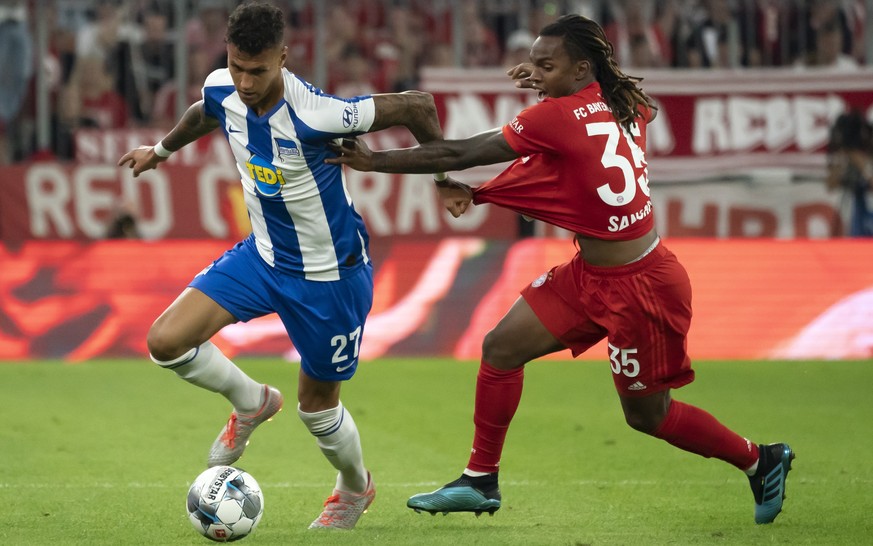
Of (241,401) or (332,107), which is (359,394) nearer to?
(241,401)

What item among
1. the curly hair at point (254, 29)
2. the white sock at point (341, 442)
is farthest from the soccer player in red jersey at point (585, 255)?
the curly hair at point (254, 29)

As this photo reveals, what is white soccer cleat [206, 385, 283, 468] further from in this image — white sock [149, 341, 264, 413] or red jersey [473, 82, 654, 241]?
red jersey [473, 82, 654, 241]

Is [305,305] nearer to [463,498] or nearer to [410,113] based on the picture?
[410,113]

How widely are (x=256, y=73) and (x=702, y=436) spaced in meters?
2.64

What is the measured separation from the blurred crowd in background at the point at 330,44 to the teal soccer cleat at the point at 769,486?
8.94 metres

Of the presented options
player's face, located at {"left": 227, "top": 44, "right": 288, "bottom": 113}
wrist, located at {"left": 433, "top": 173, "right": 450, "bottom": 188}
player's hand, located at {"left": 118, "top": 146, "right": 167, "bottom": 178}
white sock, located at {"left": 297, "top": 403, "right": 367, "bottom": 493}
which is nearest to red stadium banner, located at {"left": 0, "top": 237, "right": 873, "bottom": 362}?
Answer: player's hand, located at {"left": 118, "top": 146, "right": 167, "bottom": 178}

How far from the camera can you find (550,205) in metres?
6.22

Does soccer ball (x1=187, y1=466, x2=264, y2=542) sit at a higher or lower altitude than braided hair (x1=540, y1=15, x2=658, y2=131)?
lower

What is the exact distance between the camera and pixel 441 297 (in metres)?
12.6

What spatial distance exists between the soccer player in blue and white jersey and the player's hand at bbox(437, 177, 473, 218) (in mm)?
242

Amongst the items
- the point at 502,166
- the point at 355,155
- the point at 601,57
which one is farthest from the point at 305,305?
the point at 502,166

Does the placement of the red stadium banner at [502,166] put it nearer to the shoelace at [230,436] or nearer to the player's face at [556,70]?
the shoelace at [230,436]

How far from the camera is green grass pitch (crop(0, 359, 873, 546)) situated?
6238 millimetres

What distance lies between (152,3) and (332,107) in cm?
914
